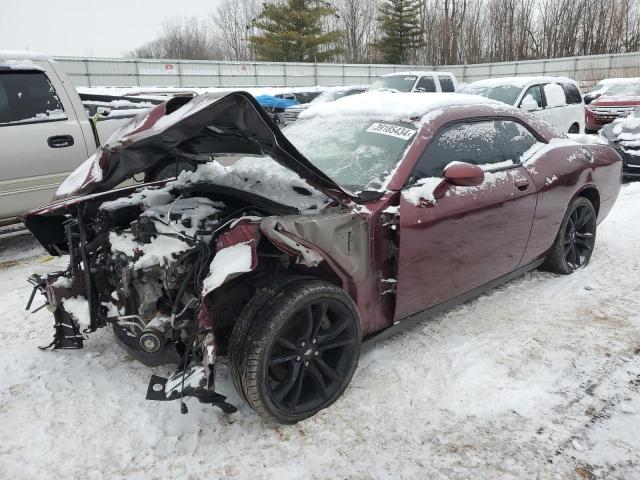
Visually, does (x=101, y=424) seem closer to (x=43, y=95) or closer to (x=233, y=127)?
(x=233, y=127)

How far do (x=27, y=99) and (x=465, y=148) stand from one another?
13.8ft

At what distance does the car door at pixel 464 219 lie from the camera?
293 centimetres

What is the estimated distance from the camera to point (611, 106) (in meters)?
14.2

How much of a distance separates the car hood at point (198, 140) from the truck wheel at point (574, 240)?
2.47 m

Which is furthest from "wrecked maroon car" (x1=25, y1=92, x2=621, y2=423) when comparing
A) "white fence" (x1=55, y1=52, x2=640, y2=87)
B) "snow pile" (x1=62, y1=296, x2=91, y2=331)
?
"white fence" (x1=55, y1=52, x2=640, y2=87)

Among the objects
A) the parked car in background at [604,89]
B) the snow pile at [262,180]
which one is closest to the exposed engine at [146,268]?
the snow pile at [262,180]

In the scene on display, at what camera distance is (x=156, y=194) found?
3.26 metres

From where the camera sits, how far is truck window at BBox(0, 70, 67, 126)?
468 cm

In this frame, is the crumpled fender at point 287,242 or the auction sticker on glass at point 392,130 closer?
the crumpled fender at point 287,242

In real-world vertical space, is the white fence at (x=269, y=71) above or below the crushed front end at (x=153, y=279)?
above

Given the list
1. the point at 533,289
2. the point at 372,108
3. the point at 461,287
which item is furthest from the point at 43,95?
the point at 533,289

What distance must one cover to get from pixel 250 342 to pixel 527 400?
159 centimetres

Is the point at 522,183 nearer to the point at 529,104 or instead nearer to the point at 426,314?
the point at 426,314

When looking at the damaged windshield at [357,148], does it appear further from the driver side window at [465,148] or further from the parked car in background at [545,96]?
the parked car in background at [545,96]
